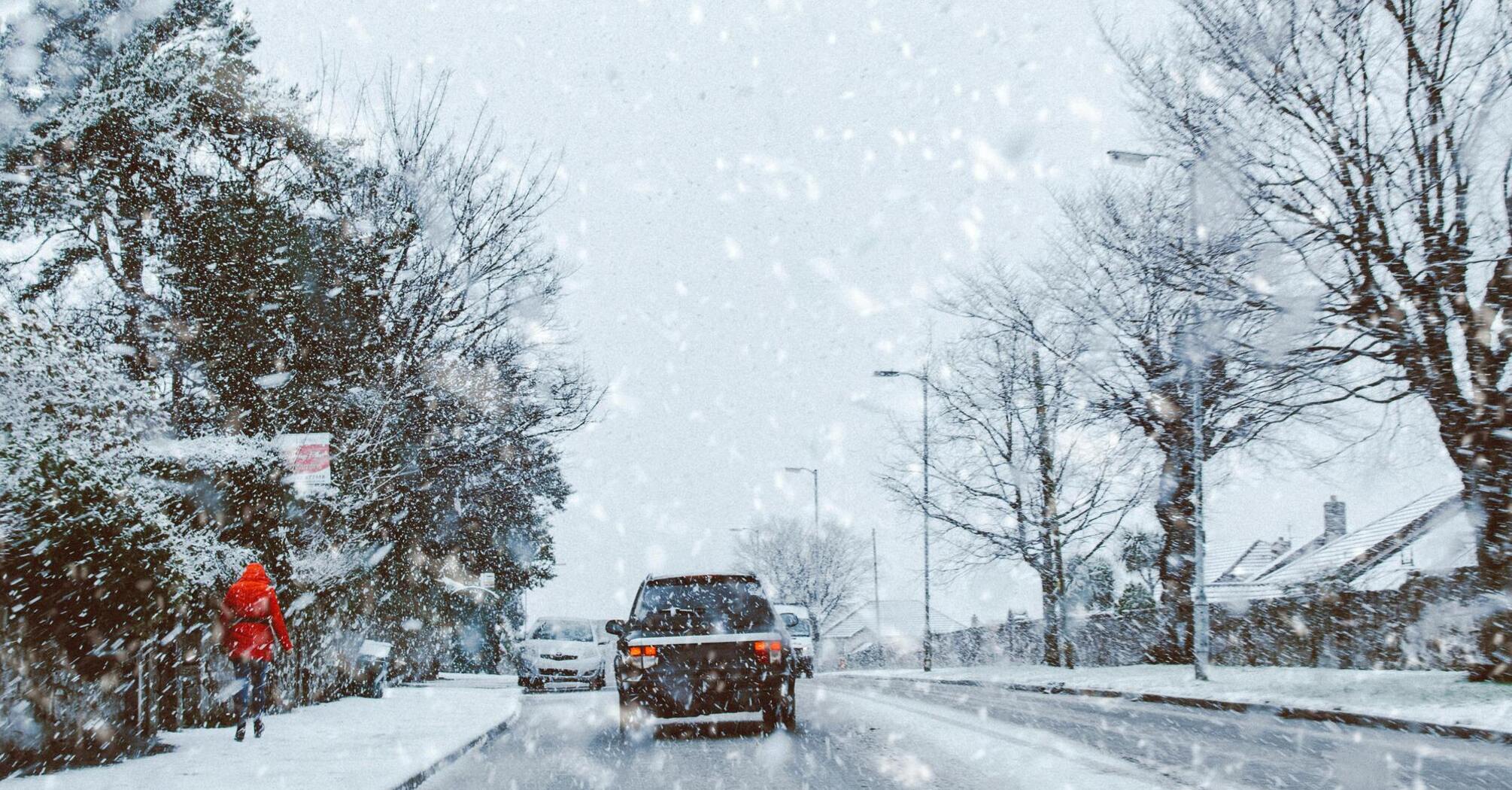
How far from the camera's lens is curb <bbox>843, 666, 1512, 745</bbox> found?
1191 cm

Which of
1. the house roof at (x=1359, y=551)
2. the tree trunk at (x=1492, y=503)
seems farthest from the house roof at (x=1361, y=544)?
the tree trunk at (x=1492, y=503)

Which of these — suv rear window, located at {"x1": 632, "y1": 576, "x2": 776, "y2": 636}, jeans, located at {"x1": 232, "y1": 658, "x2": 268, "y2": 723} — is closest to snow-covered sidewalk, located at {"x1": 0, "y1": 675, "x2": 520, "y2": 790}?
jeans, located at {"x1": 232, "y1": 658, "x2": 268, "y2": 723}

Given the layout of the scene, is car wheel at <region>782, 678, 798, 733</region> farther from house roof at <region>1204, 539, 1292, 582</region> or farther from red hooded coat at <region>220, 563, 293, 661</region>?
house roof at <region>1204, 539, 1292, 582</region>

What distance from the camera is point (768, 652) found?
1203 centimetres

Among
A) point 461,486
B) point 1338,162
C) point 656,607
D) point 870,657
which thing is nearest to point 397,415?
point 461,486

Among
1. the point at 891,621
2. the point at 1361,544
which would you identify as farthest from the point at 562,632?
the point at 891,621

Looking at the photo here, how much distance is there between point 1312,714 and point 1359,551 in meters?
29.9

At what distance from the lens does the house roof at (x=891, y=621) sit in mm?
105562

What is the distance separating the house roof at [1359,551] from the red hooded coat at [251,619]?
2475cm

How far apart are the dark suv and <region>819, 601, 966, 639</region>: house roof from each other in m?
87.4

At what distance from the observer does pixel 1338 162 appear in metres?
17.1

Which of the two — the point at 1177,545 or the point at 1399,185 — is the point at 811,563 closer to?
the point at 1177,545

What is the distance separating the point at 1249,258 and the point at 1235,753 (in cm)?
920

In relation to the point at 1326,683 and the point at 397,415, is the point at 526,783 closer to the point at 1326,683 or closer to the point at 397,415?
the point at 397,415
